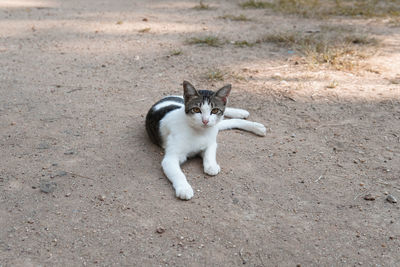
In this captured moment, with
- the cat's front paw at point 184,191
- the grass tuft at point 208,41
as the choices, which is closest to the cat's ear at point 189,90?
the cat's front paw at point 184,191

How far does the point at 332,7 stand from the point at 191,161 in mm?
6357

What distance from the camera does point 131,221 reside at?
9.29 feet

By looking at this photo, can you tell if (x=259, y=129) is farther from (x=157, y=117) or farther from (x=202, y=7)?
(x=202, y=7)

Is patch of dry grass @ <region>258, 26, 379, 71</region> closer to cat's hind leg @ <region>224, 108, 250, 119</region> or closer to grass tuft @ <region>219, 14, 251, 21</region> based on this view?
grass tuft @ <region>219, 14, 251, 21</region>

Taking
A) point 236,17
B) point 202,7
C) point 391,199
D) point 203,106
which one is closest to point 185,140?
point 203,106

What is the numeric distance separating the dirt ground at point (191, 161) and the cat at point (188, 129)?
0.40ft

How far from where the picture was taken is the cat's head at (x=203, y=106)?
335cm

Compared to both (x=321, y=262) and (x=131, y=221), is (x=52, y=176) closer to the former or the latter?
(x=131, y=221)

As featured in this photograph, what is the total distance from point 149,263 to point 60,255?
57 cm

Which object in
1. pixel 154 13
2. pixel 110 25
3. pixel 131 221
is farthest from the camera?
pixel 154 13

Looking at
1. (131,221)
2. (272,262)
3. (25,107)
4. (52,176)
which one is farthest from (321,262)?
(25,107)

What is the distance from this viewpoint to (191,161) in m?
3.62

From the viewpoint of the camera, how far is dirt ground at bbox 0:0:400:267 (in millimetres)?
2641

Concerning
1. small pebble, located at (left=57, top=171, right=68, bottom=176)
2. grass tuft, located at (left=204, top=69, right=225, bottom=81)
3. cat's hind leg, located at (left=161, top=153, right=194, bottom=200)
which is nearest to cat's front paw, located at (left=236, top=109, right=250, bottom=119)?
grass tuft, located at (left=204, top=69, right=225, bottom=81)
